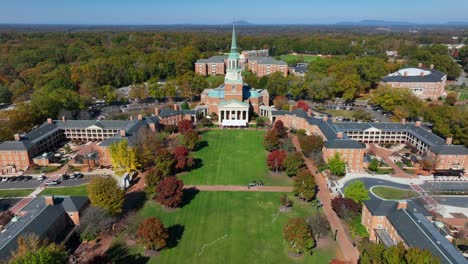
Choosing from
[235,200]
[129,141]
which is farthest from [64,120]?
[235,200]

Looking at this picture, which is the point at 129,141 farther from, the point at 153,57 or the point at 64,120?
the point at 153,57

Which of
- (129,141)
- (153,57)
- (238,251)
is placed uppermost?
(153,57)

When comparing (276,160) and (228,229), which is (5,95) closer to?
(276,160)

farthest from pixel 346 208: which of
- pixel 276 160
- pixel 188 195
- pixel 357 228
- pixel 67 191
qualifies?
pixel 67 191

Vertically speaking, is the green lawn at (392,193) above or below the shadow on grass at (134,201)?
below

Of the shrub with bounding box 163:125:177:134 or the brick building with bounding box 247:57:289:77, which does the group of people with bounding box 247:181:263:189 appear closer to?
the shrub with bounding box 163:125:177:134

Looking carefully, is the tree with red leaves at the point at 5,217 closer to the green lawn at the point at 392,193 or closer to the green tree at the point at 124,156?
the green tree at the point at 124,156

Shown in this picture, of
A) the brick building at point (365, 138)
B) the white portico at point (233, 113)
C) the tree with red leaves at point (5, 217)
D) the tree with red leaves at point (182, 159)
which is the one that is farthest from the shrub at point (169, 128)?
the tree with red leaves at point (5, 217)
